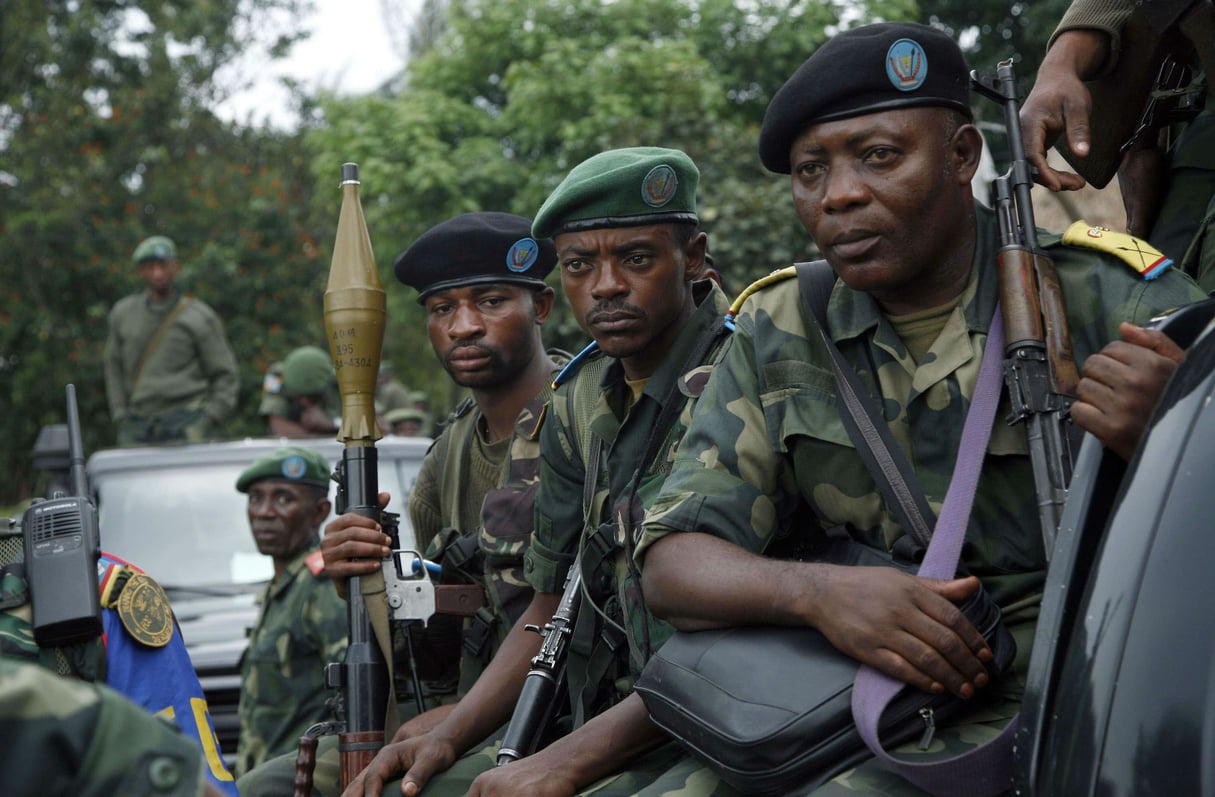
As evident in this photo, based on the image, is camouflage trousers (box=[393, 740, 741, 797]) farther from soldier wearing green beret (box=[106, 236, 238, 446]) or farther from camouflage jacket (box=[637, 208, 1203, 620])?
soldier wearing green beret (box=[106, 236, 238, 446])

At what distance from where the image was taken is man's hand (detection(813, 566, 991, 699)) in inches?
89.1

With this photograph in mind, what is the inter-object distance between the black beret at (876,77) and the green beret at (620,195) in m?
0.86

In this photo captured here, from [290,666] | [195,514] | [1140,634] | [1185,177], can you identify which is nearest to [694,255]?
[1185,177]

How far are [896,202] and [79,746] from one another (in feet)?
5.99

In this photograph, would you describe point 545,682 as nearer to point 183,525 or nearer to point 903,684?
point 903,684

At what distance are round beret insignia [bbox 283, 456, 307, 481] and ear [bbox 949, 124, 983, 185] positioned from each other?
4.35 meters

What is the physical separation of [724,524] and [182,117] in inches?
907

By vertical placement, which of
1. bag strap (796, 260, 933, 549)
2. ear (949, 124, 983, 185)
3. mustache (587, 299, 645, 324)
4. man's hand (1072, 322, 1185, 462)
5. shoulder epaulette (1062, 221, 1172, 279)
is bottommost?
bag strap (796, 260, 933, 549)

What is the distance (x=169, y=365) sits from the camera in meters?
11.2

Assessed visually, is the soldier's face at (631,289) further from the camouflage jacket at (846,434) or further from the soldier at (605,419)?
the camouflage jacket at (846,434)

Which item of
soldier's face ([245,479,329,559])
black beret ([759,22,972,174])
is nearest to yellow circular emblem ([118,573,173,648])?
black beret ([759,22,972,174])

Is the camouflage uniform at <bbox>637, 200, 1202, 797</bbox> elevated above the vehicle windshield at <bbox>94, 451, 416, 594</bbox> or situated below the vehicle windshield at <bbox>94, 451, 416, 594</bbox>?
above

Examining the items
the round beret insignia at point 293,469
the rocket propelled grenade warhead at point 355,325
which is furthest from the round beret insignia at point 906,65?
the round beret insignia at point 293,469

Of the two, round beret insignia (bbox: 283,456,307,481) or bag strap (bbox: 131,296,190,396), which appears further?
bag strap (bbox: 131,296,190,396)
